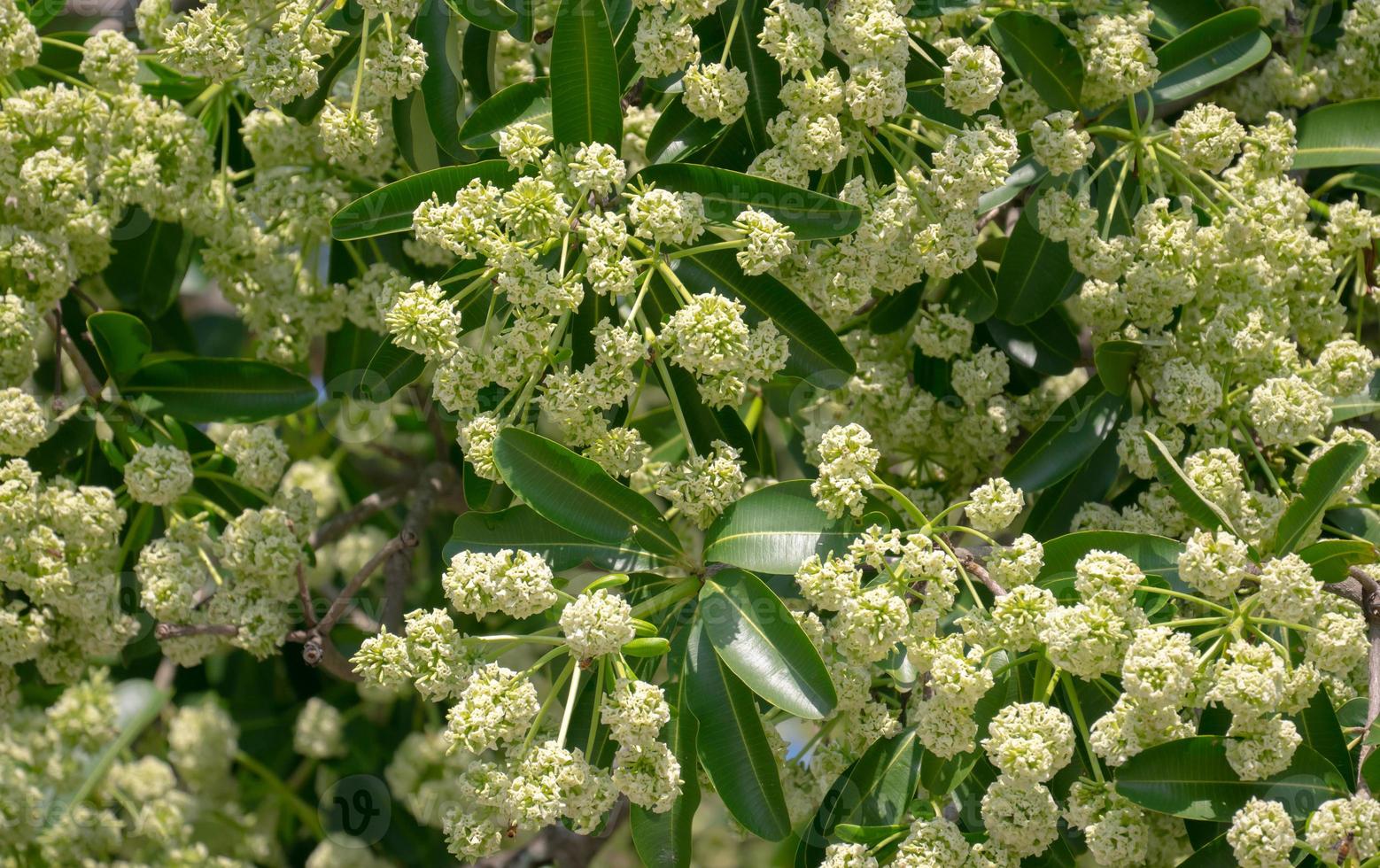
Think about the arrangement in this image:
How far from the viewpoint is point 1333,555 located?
2518 millimetres

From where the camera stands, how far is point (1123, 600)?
7.68ft

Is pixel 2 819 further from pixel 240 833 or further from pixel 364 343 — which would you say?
pixel 364 343

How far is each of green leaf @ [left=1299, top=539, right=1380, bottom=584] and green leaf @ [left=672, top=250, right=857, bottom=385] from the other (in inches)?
36.7

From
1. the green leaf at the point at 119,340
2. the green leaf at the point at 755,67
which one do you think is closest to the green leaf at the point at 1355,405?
the green leaf at the point at 755,67

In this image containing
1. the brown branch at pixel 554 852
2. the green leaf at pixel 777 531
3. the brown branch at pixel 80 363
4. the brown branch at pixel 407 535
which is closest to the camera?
the green leaf at pixel 777 531

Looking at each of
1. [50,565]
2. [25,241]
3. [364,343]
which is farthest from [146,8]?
[50,565]

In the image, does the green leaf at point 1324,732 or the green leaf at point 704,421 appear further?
the green leaf at point 704,421

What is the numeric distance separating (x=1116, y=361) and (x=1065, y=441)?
216mm

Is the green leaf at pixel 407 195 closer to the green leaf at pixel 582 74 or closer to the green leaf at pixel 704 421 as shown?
the green leaf at pixel 582 74

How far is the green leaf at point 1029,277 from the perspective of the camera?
3199mm

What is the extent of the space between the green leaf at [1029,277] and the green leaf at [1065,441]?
228mm

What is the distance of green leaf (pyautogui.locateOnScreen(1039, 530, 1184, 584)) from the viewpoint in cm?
262

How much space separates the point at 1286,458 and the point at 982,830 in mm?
1175

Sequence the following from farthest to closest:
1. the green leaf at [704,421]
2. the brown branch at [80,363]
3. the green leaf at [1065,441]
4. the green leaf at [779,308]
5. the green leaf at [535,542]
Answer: the brown branch at [80,363] → the green leaf at [1065,441] → the green leaf at [704,421] → the green leaf at [779,308] → the green leaf at [535,542]
